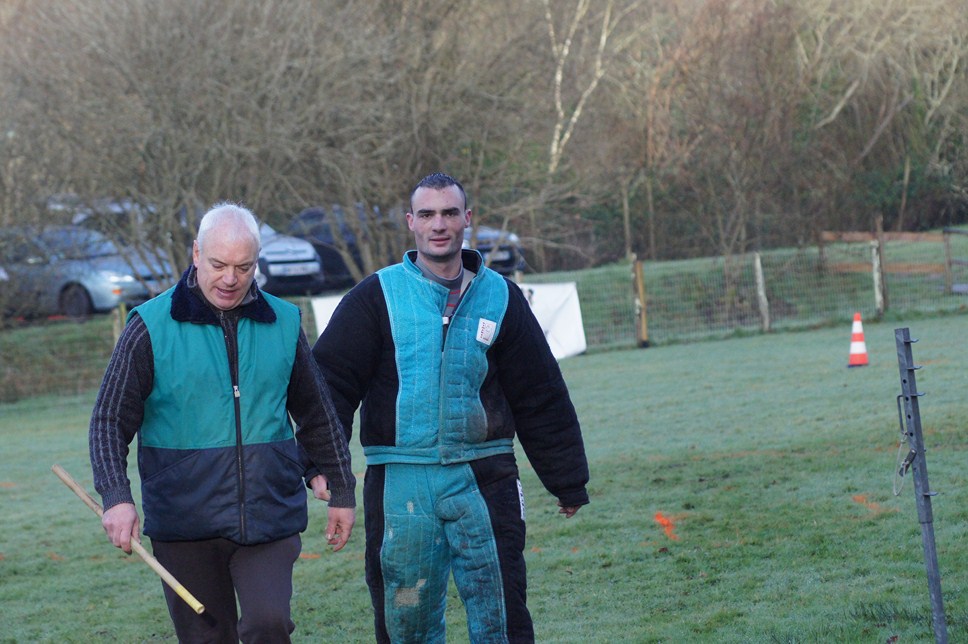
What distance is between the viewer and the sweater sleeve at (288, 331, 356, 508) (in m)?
4.18

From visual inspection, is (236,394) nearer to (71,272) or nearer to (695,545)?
(695,545)

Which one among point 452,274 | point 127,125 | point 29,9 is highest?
point 29,9

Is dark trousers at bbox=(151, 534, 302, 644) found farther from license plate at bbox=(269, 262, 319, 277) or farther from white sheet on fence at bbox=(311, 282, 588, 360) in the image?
license plate at bbox=(269, 262, 319, 277)

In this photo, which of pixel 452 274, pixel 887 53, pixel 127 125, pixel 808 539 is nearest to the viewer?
pixel 452 274

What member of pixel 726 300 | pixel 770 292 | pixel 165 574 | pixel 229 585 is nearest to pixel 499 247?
pixel 726 300

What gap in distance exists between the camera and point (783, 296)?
2311 cm

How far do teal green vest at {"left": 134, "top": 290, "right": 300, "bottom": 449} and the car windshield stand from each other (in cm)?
1726

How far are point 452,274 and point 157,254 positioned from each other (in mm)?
16841

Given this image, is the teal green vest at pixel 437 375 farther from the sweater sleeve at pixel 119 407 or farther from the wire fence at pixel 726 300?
the wire fence at pixel 726 300

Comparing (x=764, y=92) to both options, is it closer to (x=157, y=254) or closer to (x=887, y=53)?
(x=887, y=53)

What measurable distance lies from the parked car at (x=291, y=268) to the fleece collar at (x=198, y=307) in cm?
1947

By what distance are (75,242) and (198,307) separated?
17636mm

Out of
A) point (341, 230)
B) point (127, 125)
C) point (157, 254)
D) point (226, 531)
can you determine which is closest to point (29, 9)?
point (127, 125)

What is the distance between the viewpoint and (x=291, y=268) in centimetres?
2398
